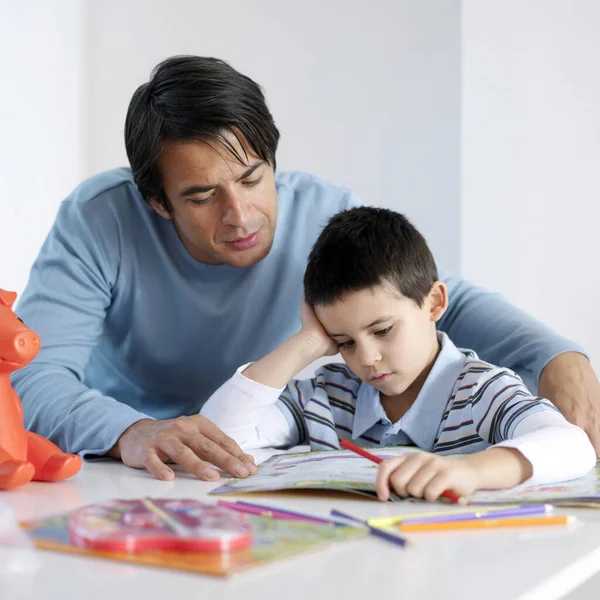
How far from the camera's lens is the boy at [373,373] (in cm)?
109

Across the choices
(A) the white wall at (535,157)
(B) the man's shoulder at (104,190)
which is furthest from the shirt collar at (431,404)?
(A) the white wall at (535,157)

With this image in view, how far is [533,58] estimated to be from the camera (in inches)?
86.4

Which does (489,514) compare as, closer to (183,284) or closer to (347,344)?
(347,344)

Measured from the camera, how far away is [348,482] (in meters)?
0.79

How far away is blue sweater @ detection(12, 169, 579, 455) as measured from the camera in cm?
131

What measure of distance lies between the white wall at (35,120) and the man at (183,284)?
1318mm

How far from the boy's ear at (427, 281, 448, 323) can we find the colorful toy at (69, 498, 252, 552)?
632 millimetres

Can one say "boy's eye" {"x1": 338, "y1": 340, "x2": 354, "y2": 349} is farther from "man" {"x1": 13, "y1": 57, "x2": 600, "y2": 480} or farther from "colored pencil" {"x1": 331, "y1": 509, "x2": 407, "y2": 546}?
"colored pencil" {"x1": 331, "y1": 509, "x2": 407, "y2": 546}

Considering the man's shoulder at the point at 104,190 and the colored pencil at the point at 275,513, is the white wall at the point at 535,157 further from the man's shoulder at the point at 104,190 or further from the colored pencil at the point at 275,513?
the colored pencil at the point at 275,513

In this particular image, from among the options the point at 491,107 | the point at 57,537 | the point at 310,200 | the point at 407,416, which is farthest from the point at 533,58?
the point at 57,537

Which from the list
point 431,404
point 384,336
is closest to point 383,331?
point 384,336

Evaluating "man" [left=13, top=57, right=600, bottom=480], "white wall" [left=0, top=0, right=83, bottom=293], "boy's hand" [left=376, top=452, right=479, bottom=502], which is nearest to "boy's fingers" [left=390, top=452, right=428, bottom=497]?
"boy's hand" [left=376, top=452, right=479, bottom=502]

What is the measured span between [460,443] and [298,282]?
473mm

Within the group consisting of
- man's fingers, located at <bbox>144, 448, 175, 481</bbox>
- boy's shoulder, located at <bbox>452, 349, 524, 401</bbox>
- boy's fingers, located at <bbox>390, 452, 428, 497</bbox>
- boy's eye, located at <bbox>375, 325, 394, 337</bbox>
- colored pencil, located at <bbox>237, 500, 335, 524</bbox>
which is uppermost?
boy's eye, located at <bbox>375, 325, 394, 337</bbox>
